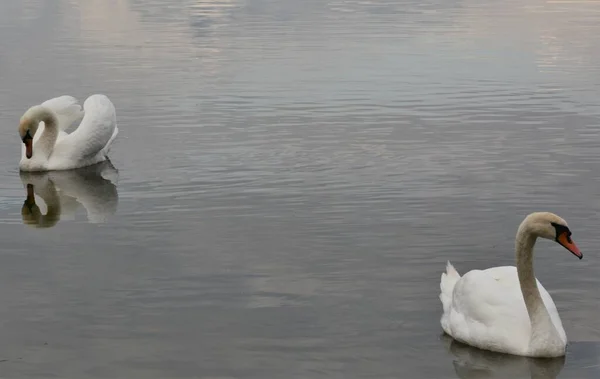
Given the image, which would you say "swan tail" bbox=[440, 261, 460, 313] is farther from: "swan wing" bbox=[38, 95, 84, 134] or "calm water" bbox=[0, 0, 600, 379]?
"swan wing" bbox=[38, 95, 84, 134]

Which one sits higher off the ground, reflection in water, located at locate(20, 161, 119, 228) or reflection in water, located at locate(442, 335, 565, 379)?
reflection in water, located at locate(442, 335, 565, 379)

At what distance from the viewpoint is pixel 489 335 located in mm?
10133

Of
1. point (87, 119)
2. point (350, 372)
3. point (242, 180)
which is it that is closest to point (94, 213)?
point (242, 180)

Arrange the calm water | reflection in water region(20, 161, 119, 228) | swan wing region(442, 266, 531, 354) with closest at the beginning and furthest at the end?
swan wing region(442, 266, 531, 354) < the calm water < reflection in water region(20, 161, 119, 228)

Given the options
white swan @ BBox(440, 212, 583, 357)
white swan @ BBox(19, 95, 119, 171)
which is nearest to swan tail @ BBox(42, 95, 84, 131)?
white swan @ BBox(19, 95, 119, 171)

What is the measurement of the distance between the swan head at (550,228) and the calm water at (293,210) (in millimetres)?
867

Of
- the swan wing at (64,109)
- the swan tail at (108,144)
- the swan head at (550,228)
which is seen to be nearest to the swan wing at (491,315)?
the swan head at (550,228)

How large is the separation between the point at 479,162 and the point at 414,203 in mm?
2633

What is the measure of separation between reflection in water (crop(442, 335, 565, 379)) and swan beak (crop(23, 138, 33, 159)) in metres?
9.37

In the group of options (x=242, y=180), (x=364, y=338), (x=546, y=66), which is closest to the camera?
(x=364, y=338)

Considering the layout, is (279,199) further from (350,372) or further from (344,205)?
(350,372)

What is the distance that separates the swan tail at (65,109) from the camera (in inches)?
776

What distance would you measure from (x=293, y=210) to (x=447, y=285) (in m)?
4.21

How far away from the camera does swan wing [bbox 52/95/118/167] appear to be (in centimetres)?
1856
